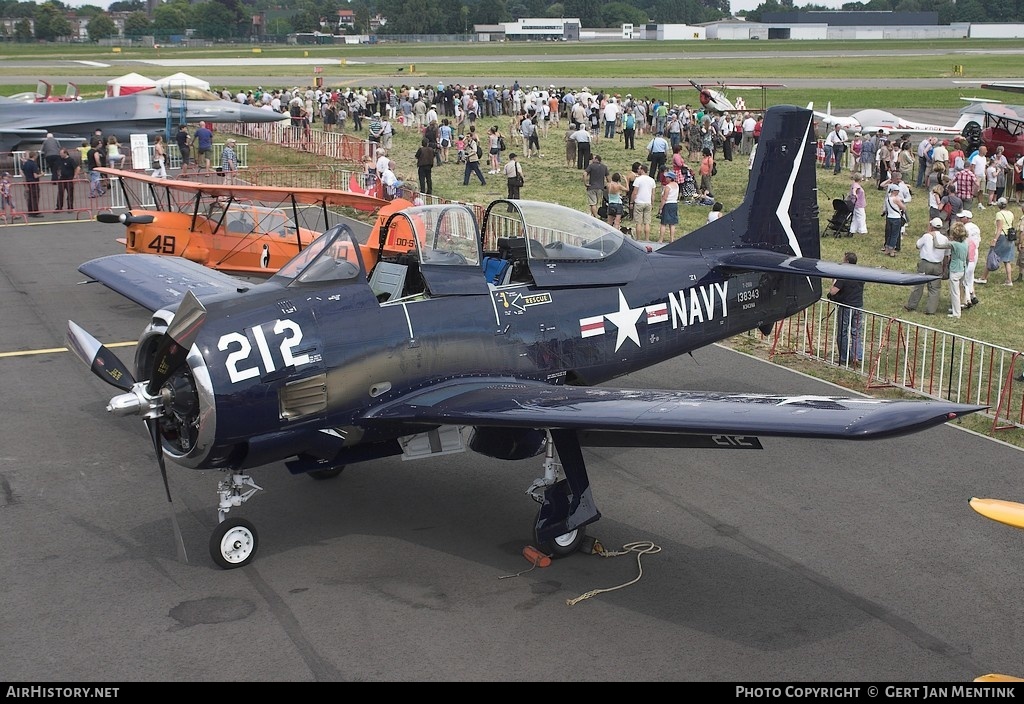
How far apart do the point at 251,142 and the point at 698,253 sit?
31715 mm

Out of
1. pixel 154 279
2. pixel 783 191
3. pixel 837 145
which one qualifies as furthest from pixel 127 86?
pixel 783 191

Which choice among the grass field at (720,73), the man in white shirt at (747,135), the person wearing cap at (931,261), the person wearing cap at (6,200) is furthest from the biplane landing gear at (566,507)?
the man in white shirt at (747,135)

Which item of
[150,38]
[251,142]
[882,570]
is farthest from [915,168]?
[150,38]

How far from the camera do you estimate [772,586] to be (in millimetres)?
9195

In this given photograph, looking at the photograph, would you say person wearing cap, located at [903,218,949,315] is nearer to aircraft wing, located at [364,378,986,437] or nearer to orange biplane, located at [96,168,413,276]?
orange biplane, located at [96,168,413,276]

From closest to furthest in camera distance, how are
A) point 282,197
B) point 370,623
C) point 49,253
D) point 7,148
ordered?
point 370,623
point 282,197
point 49,253
point 7,148

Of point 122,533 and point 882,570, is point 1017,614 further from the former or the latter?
point 122,533

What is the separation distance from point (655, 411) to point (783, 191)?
6.13m

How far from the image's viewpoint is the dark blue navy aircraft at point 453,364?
29.5 ft

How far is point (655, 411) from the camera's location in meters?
8.86

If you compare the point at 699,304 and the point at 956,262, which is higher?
the point at 699,304

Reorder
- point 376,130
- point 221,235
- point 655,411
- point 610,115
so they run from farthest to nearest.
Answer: point 610,115, point 376,130, point 221,235, point 655,411

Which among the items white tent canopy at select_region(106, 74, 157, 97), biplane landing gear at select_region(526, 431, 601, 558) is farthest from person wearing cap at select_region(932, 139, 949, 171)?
white tent canopy at select_region(106, 74, 157, 97)

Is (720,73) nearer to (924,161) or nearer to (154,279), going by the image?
(924,161)
